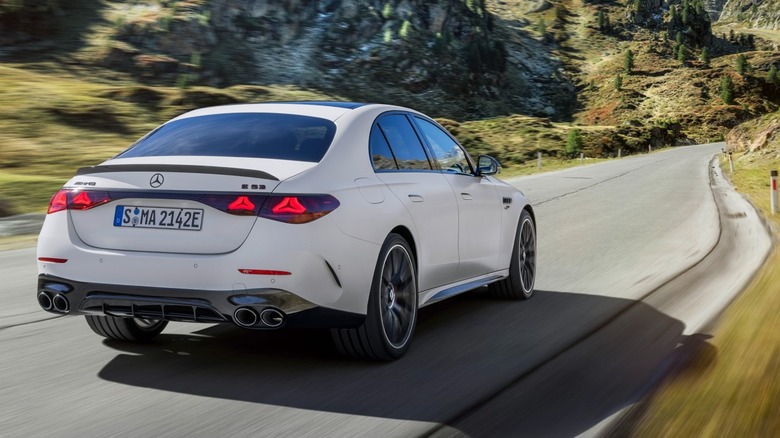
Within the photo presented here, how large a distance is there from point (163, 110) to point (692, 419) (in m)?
49.3

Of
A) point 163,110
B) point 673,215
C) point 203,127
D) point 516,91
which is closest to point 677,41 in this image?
point 516,91

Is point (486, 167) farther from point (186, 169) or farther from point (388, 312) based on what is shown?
point (186, 169)

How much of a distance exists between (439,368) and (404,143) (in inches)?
63.6

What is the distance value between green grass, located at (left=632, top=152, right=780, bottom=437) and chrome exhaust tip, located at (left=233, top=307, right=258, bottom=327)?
6.55 feet

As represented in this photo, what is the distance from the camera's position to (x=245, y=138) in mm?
5285

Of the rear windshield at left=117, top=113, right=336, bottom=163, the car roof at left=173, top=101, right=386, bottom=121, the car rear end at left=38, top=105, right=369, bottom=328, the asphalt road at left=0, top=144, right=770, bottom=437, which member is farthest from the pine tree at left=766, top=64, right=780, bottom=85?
the car rear end at left=38, top=105, right=369, bottom=328

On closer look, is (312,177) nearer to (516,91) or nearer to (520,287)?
(520,287)

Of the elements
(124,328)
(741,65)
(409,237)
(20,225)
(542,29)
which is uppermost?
(409,237)

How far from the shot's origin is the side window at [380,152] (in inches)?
216

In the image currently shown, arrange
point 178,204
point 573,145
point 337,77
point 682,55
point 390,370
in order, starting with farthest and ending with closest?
point 682,55, point 337,77, point 573,145, point 390,370, point 178,204

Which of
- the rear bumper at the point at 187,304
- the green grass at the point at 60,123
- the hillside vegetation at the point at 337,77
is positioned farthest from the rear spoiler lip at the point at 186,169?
the hillside vegetation at the point at 337,77

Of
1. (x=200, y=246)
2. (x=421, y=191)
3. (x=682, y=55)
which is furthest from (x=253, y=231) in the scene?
(x=682, y=55)

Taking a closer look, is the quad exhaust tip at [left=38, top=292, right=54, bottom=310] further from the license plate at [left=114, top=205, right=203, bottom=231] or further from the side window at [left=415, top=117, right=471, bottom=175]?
the side window at [left=415, top=117, right=471, bottom=175]

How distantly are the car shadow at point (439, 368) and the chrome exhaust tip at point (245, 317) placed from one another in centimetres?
36
